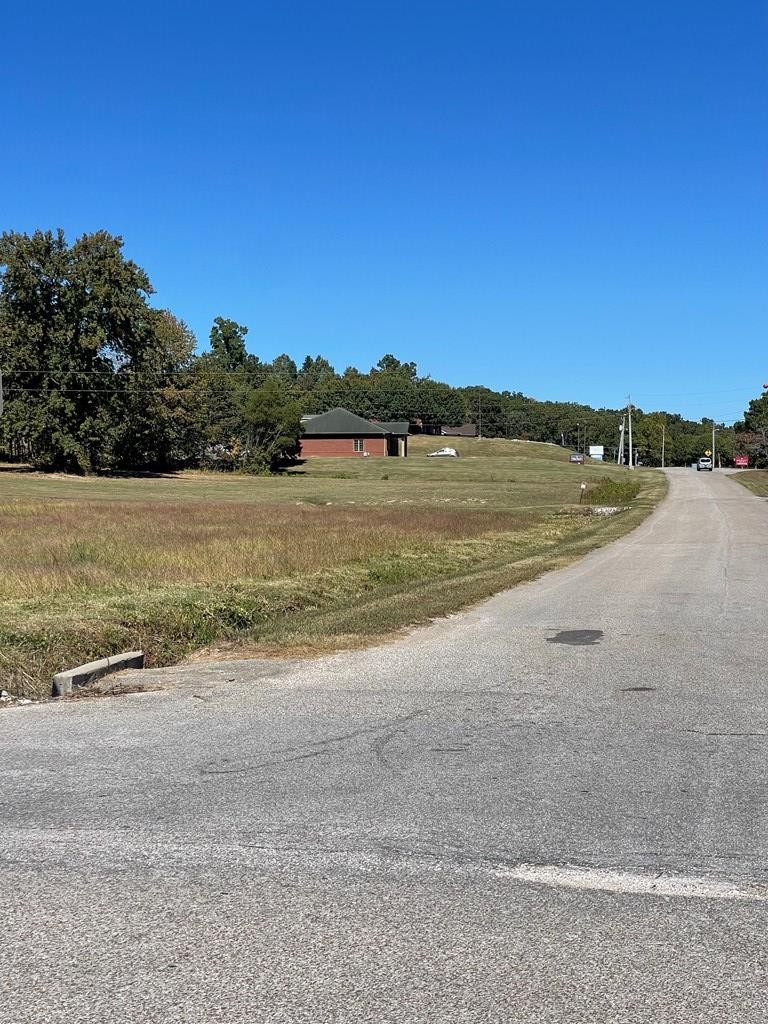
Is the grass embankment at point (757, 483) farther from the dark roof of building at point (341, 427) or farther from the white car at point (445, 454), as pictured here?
the dark roof of building at point (341, 427)

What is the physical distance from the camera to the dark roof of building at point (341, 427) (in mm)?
125000

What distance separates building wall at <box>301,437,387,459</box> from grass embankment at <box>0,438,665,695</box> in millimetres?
74031

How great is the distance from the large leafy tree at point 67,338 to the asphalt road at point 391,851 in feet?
239

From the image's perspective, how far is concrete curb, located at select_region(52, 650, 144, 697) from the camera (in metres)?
9.55

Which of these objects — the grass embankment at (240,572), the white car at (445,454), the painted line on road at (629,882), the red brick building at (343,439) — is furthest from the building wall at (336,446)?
the painted line on road at (629,882)

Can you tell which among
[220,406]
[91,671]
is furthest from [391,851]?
[220,406]

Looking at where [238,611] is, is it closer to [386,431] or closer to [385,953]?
[385,953]

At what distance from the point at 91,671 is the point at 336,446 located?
115m

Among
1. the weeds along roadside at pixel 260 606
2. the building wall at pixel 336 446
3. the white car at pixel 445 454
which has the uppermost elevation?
the building wall at pixel 336 446

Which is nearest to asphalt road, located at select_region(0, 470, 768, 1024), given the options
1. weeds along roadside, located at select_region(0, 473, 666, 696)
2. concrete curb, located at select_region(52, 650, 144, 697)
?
concrete curb, located at select_region(52, 650, 144, 697)

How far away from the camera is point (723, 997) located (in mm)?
3674

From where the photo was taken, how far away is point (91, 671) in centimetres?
996

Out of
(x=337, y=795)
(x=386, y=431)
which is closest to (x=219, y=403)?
(x=386, y=431)

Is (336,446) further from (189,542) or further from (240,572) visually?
(240,572)
